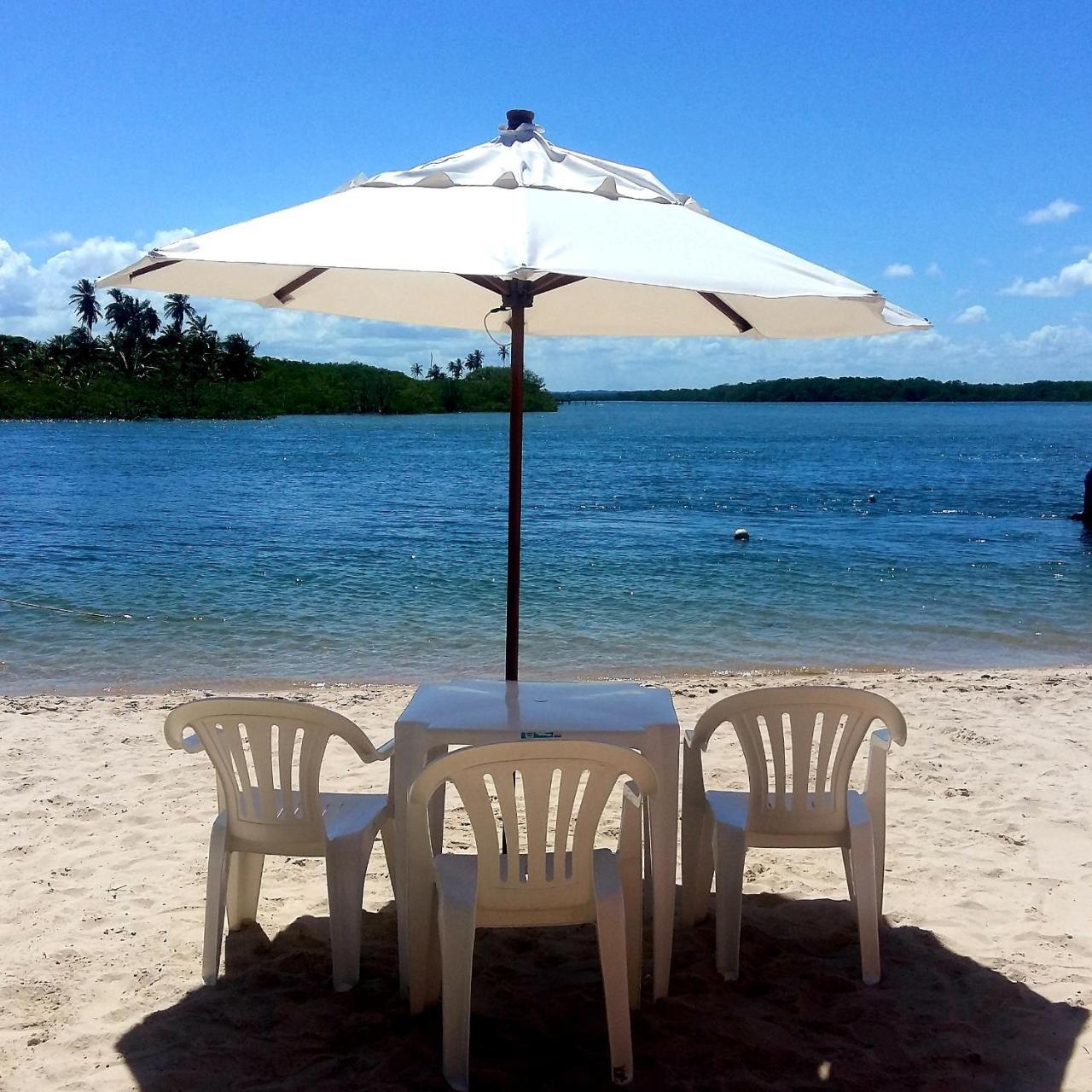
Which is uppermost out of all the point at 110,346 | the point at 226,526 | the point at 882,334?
the point at 110,346

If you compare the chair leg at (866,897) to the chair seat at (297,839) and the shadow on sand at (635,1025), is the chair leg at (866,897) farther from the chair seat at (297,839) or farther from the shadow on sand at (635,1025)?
the chair seat at (297,839)

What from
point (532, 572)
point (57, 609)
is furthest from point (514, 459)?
point (532, 572)

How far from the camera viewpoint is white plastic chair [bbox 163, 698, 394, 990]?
119 inches

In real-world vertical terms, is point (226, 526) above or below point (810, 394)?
below

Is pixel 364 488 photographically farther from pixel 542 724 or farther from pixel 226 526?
pixel 542 724

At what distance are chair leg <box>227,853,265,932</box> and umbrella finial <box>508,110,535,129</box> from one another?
269 centimetres

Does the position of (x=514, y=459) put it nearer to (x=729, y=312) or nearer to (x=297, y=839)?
(x=729, y=312)

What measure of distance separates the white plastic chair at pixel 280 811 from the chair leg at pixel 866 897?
4.78 feet

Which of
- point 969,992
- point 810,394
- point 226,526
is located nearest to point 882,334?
point 969,992

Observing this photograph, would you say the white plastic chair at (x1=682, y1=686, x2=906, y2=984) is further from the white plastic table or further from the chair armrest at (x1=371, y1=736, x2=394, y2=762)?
the chair armrest at (x1=371, y1=736, x2=394, y2=762)

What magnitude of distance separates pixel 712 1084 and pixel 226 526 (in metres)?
22.9

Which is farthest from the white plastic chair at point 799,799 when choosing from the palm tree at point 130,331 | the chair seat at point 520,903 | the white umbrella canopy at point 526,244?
the palm tree at point 130,331

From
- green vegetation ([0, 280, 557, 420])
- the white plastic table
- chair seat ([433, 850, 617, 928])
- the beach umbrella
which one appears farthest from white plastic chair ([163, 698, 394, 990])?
green vegetation ([0, 280, 557, 420])

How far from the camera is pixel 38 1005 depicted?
2975mm
